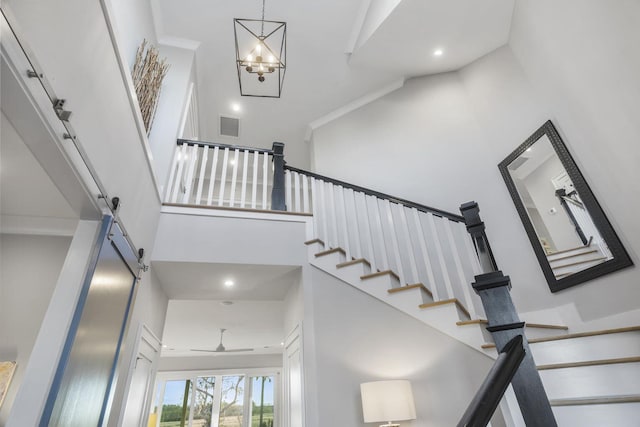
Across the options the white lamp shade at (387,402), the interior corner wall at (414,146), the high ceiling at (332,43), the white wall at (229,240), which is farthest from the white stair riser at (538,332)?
the high ceiling at (332,43)

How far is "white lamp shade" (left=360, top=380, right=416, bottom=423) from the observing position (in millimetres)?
2310

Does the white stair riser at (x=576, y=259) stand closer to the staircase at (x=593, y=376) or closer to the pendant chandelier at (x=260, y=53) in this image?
the staircase at (x=593, y=376)

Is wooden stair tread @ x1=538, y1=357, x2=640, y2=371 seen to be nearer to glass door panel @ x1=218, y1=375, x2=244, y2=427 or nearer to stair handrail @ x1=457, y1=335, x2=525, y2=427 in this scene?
stair handrail @ x1=457, y1=335, x2=525, y2=427

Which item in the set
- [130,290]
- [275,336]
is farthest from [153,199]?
[275,336]

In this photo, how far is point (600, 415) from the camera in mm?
1753

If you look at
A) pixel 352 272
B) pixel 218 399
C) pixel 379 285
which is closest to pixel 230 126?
pixel 352 272

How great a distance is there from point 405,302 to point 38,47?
2.85 m

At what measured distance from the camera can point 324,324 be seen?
9.49 ft

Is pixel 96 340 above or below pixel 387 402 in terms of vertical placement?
above

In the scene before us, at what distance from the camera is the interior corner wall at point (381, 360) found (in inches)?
101

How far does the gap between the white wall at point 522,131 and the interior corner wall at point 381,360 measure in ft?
4.32

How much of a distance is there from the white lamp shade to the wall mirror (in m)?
1.95

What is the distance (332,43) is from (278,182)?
8.20 ft

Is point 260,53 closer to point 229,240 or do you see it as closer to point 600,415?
point 229,240
